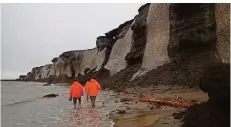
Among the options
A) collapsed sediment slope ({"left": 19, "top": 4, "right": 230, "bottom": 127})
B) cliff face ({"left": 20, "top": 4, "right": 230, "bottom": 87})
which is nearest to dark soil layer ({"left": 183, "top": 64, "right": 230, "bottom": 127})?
collapsed sediment slope ({"left": 19, "top": 4, "right": 230, "bottom": 127})

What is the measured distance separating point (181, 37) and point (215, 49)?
2.27 m

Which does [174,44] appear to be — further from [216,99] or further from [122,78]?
[216,99]

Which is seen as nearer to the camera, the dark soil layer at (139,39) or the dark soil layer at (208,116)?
the dark soil layer at (208,116)

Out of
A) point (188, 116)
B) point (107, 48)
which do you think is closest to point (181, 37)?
point (188, 116)

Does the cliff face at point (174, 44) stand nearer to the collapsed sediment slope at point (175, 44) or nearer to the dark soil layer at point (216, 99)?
the collapsed sediment slope at point (175, 44)

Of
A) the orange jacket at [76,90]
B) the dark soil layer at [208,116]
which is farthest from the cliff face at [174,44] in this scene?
the dark soil layer at [208,116]

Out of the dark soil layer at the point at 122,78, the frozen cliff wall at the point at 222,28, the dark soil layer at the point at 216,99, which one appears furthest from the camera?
the dark soil layer at the point at 122,78

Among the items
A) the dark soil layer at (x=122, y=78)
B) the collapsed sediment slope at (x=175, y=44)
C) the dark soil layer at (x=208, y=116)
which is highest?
the collapsed sediment slope at (x=175, y=44)

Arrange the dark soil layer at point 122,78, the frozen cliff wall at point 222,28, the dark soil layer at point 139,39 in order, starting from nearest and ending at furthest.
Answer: the frozen cliff wall at point 222,28, the dark soil layer at point 122,78, the dark soil layer at point 139,39

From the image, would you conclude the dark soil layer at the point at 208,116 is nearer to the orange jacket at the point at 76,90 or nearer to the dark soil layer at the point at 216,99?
the dark soil layer at the point at 216,99

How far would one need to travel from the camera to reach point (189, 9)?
61.9 ft

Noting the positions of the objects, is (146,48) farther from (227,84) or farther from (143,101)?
(227,84)

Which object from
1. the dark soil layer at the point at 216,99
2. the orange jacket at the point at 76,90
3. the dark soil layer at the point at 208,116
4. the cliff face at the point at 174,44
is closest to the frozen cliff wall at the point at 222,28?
the cliff face at the point at 174,44

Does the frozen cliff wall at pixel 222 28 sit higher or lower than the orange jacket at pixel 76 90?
higher
